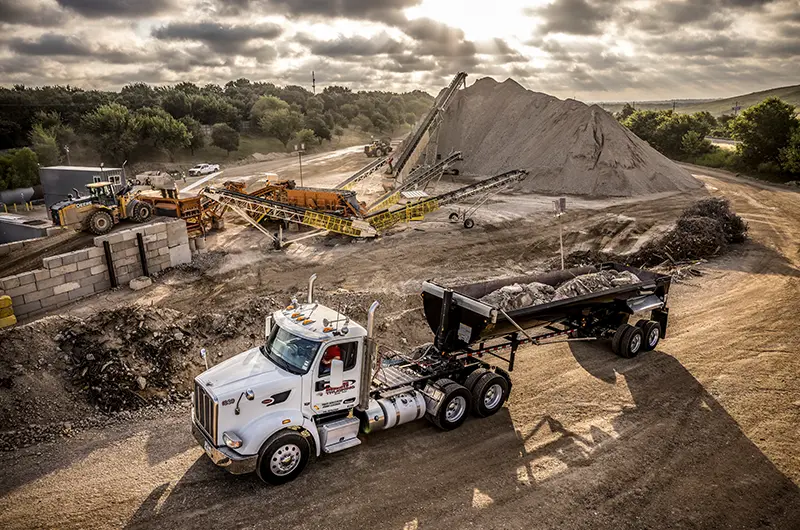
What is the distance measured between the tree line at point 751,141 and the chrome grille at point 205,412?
4723 cm

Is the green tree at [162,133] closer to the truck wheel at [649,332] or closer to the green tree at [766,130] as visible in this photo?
the truck wheel at [649,332]

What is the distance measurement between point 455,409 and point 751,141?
160 ft

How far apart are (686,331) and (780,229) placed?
57.0 feet

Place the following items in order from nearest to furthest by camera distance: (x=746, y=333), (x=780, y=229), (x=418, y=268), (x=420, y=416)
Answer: (x=420, y=416) < (x=746, y=333) < (x=418, y=268) < (x=780, y=229)

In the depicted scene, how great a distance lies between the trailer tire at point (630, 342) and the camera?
13.1 meters

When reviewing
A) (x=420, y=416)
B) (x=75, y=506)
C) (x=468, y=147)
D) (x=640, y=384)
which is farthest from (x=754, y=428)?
(x=468, y=147)

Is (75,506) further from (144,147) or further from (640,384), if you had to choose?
(144,147)

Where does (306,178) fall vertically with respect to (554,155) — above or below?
below

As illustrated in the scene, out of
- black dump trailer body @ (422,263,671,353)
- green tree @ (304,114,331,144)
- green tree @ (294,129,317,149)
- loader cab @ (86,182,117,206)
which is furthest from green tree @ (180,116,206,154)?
black dump trailer body @ (422,263,671,353)

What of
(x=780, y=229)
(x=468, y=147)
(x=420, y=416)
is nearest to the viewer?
(x=420, y=416)

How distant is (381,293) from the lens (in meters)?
17.5

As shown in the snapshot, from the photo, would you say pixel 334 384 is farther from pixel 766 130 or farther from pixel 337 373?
pixel 766 130

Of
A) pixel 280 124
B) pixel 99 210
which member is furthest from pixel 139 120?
pixel 99 210

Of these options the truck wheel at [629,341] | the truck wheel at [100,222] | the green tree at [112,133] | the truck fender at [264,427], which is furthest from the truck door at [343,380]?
the green tree at [112,133]
